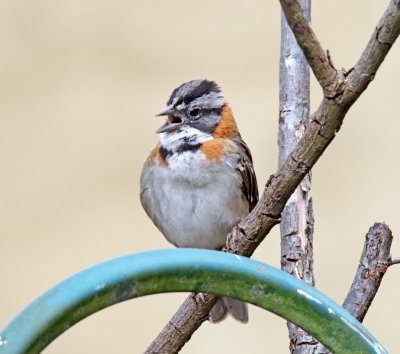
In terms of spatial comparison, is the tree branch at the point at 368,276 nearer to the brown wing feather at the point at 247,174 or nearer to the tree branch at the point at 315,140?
the tree branch at the point at 315,140

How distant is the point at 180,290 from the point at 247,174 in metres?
2.00

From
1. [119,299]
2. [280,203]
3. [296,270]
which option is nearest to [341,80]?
[280,203]

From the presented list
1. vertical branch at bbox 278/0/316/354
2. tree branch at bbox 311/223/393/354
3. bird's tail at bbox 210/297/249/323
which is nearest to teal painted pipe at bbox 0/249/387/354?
tree branch at bbox 311/223/393/354

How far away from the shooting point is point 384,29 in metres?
1.46

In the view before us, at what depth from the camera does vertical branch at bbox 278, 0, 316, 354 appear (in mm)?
2383

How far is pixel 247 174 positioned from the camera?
129 inches

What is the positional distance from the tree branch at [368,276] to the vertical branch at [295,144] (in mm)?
247

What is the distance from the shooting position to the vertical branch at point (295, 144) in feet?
7.82

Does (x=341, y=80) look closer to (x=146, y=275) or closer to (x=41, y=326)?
(x=146, y=275)

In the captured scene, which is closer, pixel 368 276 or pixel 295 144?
pixel 368 276

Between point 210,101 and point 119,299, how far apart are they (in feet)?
6.72

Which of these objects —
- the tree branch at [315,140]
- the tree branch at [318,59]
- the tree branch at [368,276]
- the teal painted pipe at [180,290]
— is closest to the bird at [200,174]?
the tree branch at [368,276]

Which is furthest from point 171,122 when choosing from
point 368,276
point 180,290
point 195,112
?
point 180,290

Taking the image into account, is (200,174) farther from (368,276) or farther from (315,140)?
(315,140)
